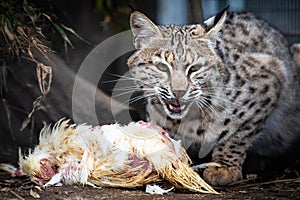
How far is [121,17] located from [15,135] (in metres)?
1.75

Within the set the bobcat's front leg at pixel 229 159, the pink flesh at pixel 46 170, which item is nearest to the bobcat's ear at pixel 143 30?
the bobcat's front leg at pixel 229 159

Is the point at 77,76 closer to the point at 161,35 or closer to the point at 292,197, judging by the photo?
the point at 161,35

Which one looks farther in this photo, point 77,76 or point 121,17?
point 121,17

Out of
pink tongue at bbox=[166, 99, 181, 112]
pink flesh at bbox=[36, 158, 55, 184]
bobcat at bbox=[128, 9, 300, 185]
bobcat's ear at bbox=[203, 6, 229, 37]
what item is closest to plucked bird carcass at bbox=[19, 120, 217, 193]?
pink flesh at bbox=[36, 158, 55, 184]

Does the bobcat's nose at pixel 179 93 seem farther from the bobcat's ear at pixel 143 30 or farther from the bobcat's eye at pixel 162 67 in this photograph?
the bobcat's ear at pixel 143 30

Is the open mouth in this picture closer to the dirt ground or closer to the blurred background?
the dirt ground

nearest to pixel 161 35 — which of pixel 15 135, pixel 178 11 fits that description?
pixel 15 135

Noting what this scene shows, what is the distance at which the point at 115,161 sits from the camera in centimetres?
301

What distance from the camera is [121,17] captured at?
224 inches

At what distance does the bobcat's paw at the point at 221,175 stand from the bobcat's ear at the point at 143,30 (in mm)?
831

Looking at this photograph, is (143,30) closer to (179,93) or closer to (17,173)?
(179,93)

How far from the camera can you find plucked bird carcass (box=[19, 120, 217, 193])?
3018mm

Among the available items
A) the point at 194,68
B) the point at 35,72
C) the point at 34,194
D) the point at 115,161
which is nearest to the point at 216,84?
the point at 194,68

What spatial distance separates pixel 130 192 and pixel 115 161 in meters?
0.17
